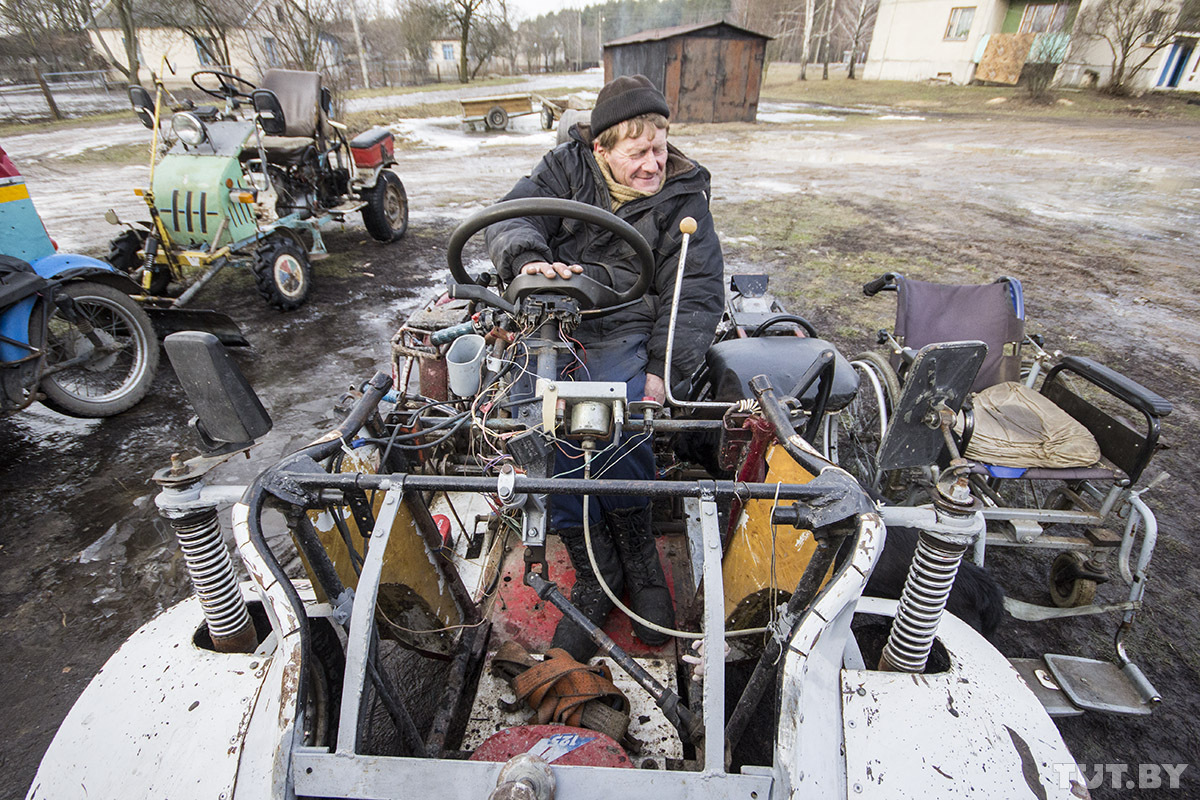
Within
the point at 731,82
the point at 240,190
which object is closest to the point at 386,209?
the point at 240,190

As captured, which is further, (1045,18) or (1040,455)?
(1045,18)

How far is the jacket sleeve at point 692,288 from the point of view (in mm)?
2355

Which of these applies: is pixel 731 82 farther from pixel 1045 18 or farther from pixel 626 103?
pixel 626 103

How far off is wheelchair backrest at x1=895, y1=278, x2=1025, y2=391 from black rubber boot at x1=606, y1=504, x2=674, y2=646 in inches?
74.6

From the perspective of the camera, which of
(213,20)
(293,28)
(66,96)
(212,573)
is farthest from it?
(66,96)

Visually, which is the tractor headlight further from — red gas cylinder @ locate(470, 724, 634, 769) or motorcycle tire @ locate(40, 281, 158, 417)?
red gas cylinder @ locate(470, 724, 634, 769)

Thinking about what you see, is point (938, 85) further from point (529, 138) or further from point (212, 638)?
point (212, 638)

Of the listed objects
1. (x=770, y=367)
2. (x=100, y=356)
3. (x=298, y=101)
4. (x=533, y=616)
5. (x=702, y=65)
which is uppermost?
(x=702, y=65)

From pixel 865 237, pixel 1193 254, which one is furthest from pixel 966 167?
pixel 865 237

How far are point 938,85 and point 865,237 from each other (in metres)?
23.1

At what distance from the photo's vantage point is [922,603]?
52.5 inches

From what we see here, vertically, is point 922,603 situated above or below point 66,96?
below

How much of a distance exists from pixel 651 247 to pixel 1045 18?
30508mm

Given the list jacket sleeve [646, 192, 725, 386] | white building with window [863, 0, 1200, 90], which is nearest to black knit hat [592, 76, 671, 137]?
jacket sleeve [646, 192, 725, 386]
